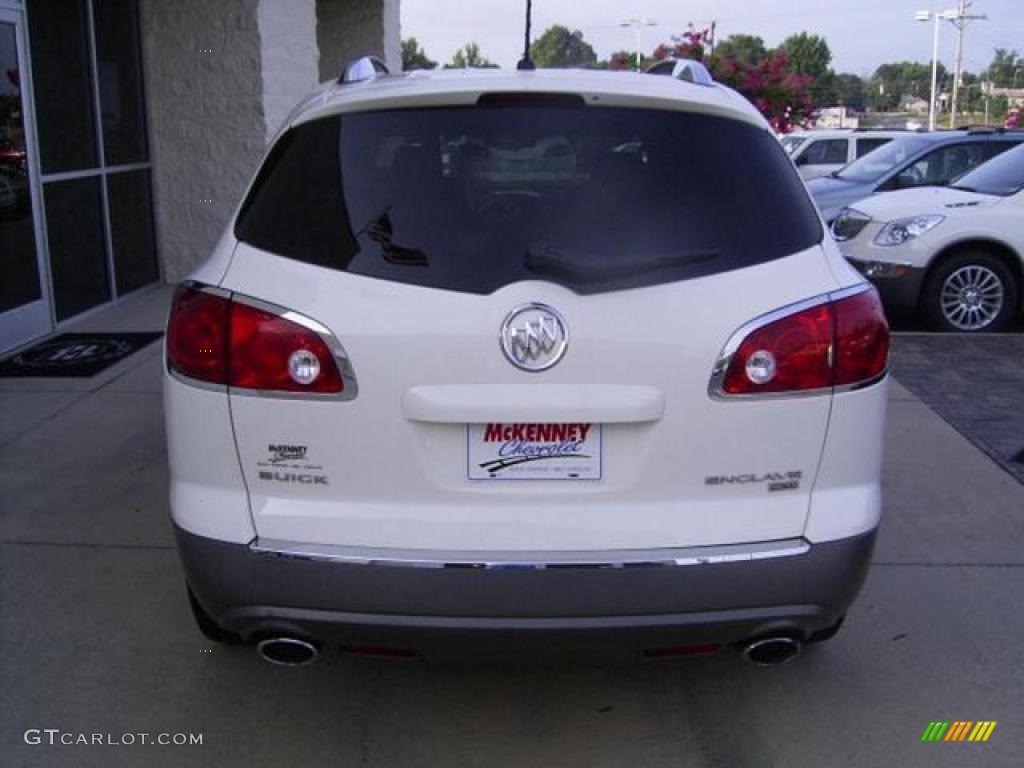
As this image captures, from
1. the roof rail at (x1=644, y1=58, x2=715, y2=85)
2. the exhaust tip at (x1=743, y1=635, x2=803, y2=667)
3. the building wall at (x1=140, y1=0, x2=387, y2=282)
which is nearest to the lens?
the exhaust tip at (x1=743, y1=635, x2=803, y2=667)

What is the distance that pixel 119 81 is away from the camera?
1006cm

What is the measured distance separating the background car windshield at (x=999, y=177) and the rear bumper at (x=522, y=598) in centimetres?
771

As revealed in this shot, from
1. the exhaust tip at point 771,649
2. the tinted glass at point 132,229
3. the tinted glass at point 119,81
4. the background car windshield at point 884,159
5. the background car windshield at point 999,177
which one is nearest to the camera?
the exhaust tip at point 771,649

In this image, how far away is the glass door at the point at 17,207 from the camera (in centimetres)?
790

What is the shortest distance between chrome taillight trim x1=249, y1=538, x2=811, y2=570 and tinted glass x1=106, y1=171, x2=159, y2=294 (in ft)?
25.4

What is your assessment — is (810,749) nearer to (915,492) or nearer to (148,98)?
(915,492)

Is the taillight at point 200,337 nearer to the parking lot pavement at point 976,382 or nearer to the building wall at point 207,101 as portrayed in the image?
the parking lot pavement at point 976,382

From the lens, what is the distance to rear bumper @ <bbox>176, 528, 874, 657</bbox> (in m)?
2.77

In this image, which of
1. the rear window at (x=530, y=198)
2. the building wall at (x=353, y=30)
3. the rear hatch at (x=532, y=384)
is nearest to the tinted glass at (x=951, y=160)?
the building wall at (x=353, y=30)

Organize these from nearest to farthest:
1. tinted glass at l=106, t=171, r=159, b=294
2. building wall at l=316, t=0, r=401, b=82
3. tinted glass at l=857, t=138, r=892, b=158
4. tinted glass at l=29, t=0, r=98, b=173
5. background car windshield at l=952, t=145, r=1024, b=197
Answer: tinted glass at l=29, t=0, r=98, b=173, background car windshield at l=952, t=145, r=1024, b=197, tinted glass at l=106, t=171, r=159, b=294, building wall at l=316, t=0, r=401, b=82, tinted glass at l=857, t=138, r=892, b=158

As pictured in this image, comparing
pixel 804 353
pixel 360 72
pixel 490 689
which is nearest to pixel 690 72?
pixel 360 72

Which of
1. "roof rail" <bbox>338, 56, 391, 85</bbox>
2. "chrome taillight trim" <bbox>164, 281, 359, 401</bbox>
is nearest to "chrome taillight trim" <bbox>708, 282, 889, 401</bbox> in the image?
"chrome taillight trim" <bbox>164, 281, 359, 401</bbox>

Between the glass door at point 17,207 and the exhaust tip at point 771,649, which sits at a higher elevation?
the glass door at point 17,207

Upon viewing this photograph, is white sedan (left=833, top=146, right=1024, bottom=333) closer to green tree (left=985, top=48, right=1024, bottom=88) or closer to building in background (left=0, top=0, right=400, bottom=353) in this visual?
building in background (left=0, top=0, right=400, bottom=353)
